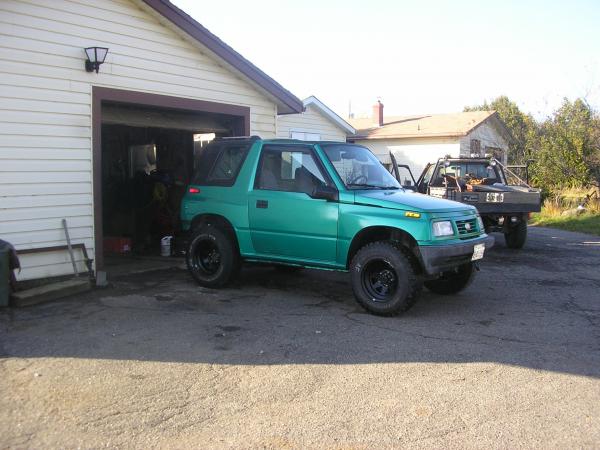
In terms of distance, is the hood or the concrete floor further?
the hood

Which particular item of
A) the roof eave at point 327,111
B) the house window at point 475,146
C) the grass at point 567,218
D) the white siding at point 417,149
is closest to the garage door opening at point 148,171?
the roof eave at point 327,111

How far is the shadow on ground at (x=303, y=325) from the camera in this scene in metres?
5.23

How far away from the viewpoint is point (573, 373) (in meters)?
4.84


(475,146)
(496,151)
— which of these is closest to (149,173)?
(475,146)

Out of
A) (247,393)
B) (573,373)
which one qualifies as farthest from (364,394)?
(573,373)

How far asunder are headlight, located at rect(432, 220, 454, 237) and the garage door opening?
215 inches

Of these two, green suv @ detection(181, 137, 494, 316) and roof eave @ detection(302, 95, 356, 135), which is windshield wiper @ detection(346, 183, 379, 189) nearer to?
green suv @ detection(181, 137, 494, 316)

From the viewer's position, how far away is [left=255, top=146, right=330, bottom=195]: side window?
23.2ft

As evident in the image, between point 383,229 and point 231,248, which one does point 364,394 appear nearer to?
point 383,229

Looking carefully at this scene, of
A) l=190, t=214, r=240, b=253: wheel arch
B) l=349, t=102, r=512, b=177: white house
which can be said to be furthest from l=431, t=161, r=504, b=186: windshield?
l=349, t=102, r=512, b=177: white house

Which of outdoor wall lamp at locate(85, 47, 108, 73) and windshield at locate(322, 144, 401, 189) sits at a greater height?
outdoor wall lamp at locate(85, 47, 108, 73)

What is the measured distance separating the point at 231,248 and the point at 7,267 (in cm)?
269

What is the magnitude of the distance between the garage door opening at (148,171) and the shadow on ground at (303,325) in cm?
311

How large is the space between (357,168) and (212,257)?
2.40 meters
